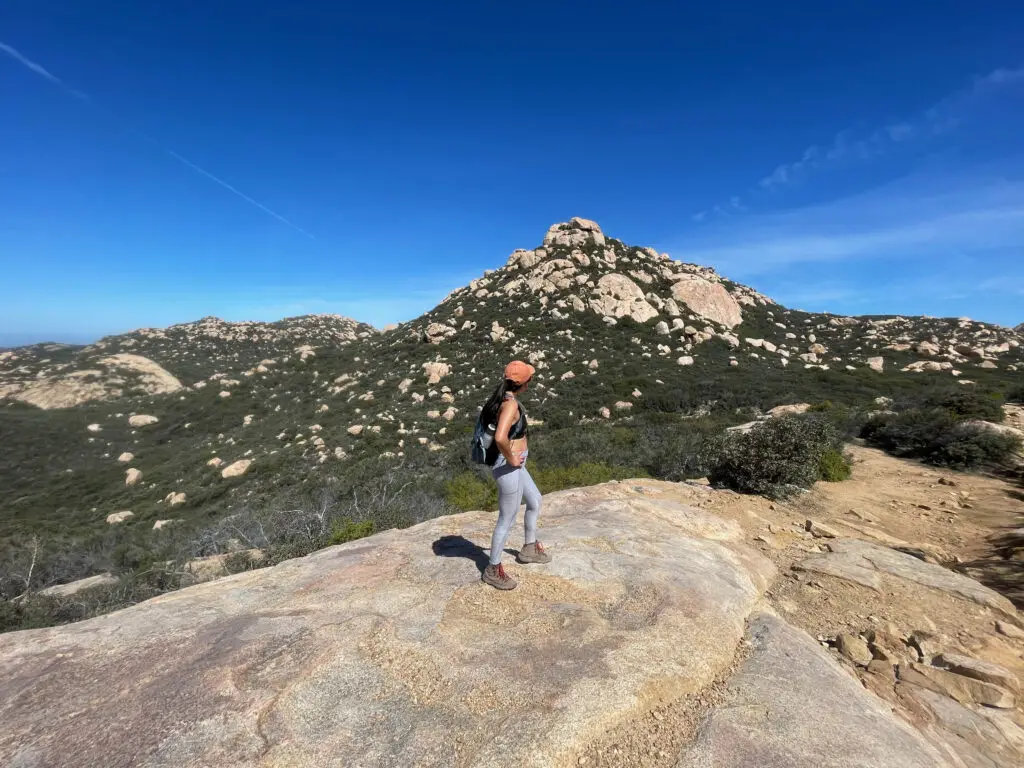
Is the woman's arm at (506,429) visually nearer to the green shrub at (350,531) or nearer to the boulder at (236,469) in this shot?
the green shrub at (350,531)

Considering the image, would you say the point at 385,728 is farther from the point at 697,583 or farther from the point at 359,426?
the point at 359,426

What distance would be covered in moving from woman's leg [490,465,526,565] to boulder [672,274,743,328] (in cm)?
4328

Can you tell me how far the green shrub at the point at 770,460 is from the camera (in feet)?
27.4

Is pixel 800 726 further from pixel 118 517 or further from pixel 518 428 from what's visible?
pixel 118 517

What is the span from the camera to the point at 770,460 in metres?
8.45

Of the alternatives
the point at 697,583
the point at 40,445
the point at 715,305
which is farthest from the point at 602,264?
the point at 40,445

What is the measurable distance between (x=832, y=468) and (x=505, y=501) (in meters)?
9.15

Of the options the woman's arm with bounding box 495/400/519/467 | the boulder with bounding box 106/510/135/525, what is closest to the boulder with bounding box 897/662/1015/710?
the woman's arm with bounding box 495/400/519/467

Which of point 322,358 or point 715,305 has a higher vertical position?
point 715,305

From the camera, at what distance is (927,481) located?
9.94 m

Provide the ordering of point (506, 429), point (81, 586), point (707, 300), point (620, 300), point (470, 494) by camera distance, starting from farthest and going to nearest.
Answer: point (707, 300) → point (620, 300) → point (470, 494) → point (81, 586) → point (506, 429)

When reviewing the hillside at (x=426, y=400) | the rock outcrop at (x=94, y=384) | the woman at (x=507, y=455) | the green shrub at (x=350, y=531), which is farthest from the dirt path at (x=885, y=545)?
the rock outcrop at (x=94, y=384)

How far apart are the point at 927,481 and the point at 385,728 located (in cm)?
1238

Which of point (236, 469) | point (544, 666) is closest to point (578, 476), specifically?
point (544, 666)
